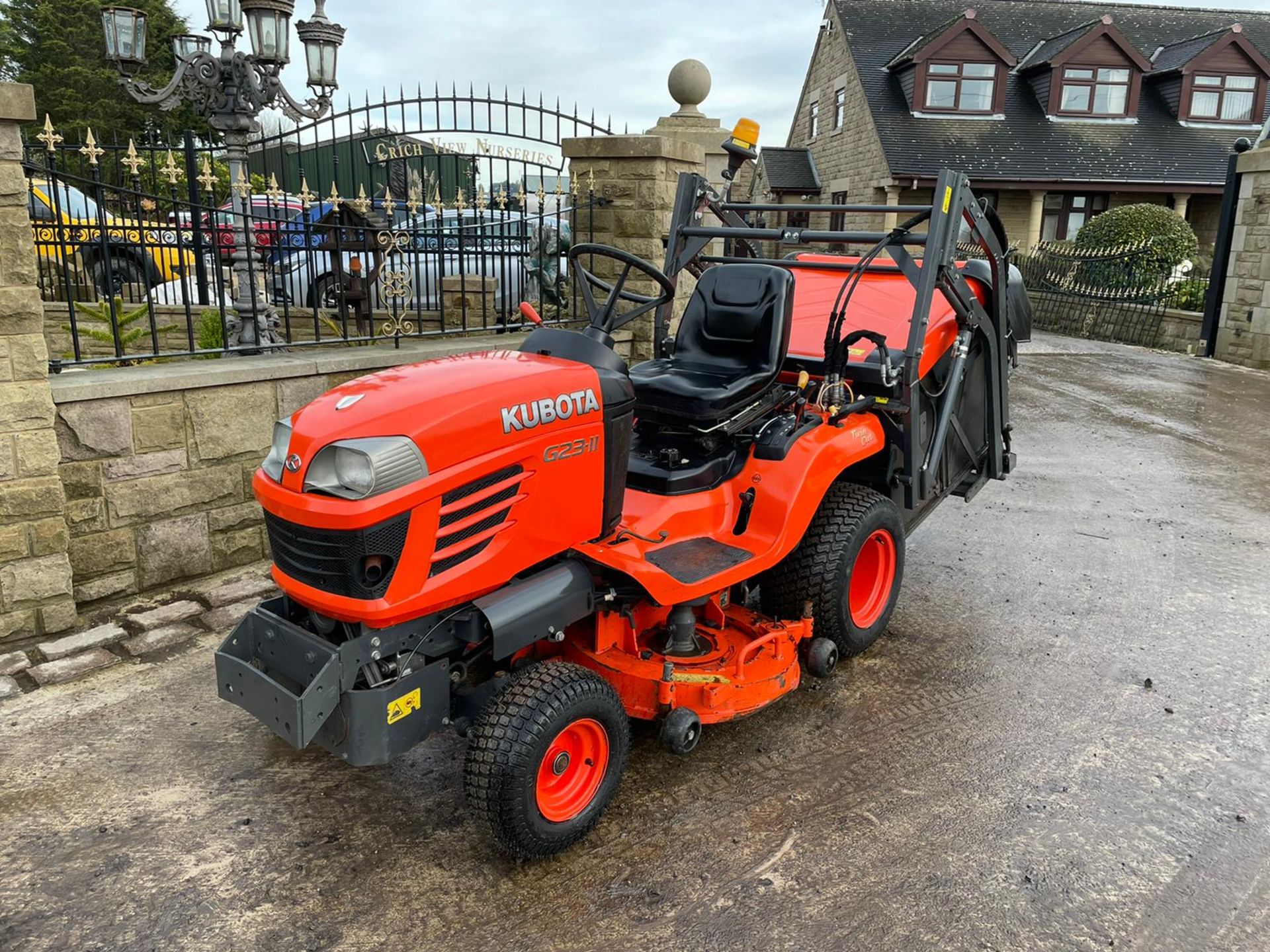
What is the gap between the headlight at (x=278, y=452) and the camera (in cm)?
259

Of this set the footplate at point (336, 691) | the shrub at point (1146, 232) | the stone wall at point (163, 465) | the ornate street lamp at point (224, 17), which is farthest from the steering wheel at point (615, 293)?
the shrub at point (1146, 232)

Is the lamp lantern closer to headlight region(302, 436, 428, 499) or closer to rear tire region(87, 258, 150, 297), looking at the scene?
rear tire region(87, 258, 150, 297)

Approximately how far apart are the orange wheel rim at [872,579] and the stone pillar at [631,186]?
3.12 metres

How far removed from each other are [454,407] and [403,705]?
0.80 metres

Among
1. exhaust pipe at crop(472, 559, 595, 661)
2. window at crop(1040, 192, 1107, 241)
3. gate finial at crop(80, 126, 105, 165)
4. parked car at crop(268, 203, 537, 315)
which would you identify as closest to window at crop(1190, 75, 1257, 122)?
window at crop(1040, 192, 1107, 241)

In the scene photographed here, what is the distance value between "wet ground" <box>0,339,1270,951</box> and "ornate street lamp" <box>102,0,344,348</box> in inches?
136

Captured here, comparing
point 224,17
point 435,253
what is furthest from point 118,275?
point 435,253

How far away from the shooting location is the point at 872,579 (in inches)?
161

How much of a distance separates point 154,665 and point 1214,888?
147 inches

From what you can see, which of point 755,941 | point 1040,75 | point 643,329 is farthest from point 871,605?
point 1040,75

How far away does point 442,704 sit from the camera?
2.61 meters

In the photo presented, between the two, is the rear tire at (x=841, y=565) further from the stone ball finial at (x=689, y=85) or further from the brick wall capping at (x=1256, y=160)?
the brick wall capping at (x=1256, y=160)

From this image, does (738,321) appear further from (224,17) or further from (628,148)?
(224,17)

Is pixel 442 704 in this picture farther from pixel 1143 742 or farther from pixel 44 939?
pixel 1143 742
